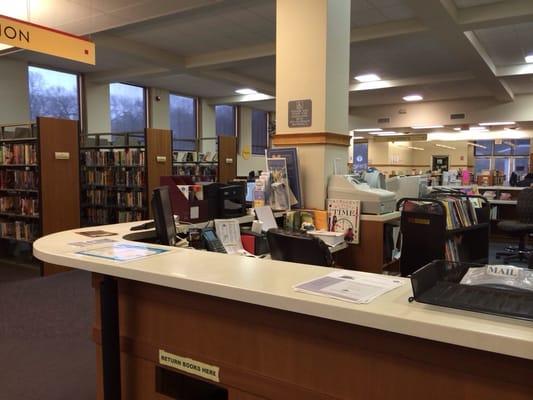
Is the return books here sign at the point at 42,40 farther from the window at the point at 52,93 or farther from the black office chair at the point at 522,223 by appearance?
the black office chair at the point at 522,223

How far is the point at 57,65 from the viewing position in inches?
348

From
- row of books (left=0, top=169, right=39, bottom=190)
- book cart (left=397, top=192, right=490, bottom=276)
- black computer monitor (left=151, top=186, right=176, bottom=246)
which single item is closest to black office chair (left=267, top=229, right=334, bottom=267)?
black computer monitor (left=151, top=186, right=176, bottom=246)

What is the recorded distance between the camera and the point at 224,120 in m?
13.5

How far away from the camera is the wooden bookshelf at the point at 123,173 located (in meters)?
7.07

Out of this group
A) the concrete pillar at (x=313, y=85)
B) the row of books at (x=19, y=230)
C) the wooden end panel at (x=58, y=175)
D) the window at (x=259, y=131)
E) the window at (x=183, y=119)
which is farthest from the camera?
the window at (x=259, y=131)

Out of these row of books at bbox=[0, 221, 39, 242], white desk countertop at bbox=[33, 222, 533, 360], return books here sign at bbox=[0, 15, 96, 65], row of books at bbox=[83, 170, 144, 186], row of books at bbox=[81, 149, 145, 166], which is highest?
return books here sign at bbox=[0, 15, 96, 65]

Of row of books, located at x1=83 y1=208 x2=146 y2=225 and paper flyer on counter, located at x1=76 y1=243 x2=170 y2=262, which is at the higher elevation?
paper flyer on counter, located at x1=76 y1=243 x2=170 y2=262

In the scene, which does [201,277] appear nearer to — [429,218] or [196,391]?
[196,391]

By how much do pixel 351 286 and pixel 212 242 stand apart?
147 cm

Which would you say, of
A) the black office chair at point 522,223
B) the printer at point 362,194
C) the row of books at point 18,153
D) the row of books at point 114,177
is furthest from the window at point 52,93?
the black office chair at point 522,223

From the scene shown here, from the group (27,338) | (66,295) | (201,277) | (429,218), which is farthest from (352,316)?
(66,295)

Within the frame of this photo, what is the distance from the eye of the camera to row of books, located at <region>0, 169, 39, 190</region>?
6.11 meters

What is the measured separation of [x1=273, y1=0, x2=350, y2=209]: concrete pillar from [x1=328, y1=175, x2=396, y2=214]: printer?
9 centimetres

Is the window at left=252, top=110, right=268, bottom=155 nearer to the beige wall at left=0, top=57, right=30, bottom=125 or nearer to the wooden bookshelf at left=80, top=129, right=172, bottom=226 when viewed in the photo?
the wooden bookshelf at left=80, top=129, right=172, bottom=226
